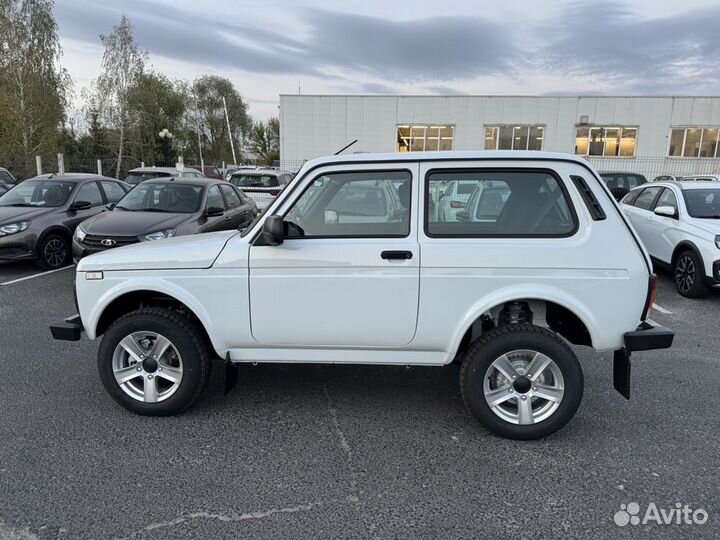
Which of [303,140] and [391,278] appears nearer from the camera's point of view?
[391,278]

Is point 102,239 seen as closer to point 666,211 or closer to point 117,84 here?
point 666,211

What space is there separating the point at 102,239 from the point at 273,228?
5.04m

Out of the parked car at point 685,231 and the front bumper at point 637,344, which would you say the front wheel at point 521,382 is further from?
the parked car at point 685,231

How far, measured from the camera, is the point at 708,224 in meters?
7.30

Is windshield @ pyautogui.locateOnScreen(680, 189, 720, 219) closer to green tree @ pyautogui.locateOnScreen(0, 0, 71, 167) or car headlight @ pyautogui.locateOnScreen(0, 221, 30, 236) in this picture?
car headlight @ pyautogui.locateOnScreen(0, 221, 30, 236)

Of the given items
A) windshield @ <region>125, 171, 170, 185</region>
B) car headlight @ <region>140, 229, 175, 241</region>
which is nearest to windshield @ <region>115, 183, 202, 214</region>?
car headlight @ <region>140, 229, 175, 241</region>

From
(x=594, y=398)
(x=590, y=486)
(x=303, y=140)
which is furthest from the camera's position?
(x=303, y=140)

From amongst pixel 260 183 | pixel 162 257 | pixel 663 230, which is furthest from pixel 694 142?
pixel 162 257

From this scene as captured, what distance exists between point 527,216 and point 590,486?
1.68 m

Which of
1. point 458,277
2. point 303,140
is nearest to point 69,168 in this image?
point 303,140

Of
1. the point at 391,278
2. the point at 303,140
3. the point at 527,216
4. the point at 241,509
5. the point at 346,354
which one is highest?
the point at 303,140

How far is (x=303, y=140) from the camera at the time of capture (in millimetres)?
30578

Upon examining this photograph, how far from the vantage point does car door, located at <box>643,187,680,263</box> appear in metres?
7.89

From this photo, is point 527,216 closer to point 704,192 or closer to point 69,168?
point 704,192
